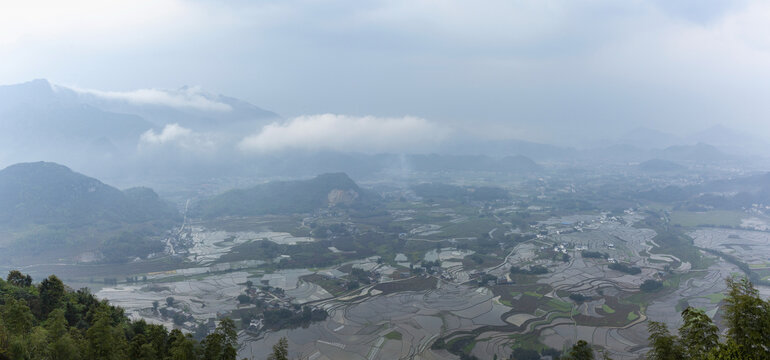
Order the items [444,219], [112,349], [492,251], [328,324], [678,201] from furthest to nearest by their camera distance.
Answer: [678,201]
[444,219]
[492,251]
[328,324]
[112,349]

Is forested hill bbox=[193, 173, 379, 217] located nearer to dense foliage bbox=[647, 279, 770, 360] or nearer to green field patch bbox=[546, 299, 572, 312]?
green field patch bbox=[546, 299, 572, 312]

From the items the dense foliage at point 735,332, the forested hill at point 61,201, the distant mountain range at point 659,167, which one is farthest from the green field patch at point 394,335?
the distant mountain range at point 659,167

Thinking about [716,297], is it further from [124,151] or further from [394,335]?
[124,151]

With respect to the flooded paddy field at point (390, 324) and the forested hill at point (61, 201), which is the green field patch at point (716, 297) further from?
the forested hill at point (61, 201)

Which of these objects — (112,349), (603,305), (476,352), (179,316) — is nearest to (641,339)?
(603,305)

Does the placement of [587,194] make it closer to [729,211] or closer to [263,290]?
[729,211]
